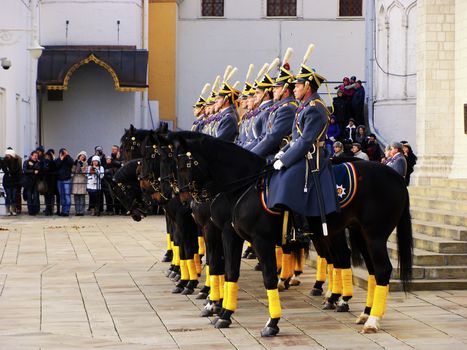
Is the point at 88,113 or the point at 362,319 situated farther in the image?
the point at 88,113

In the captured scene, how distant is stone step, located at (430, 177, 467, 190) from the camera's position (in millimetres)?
18547

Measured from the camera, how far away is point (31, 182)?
30266mm

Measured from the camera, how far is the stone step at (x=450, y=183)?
60.8ft

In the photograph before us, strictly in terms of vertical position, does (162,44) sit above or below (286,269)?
above

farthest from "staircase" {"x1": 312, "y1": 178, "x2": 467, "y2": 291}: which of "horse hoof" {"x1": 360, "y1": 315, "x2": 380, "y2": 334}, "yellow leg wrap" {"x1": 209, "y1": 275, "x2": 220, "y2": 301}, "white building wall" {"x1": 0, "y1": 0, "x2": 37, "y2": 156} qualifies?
"white building wall" {"x1": 0, "y1": 0, "x2": 37, "y2": 156}

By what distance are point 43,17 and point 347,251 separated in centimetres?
2903

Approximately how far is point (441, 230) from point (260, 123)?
369 centimetres

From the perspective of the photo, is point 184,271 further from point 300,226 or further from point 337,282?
point 300,226

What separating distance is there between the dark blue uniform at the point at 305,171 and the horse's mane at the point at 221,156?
340 mm

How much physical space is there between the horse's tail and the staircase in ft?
6.87

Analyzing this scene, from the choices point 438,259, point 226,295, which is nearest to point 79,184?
point 438,259

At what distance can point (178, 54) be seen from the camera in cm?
4466

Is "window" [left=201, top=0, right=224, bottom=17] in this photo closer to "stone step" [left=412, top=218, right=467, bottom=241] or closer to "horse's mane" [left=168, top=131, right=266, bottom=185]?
"stone step" [left=412, top=218, right=467, bottom=241]

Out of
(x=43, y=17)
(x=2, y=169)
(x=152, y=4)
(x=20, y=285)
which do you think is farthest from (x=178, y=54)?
(x=20, y=285)
